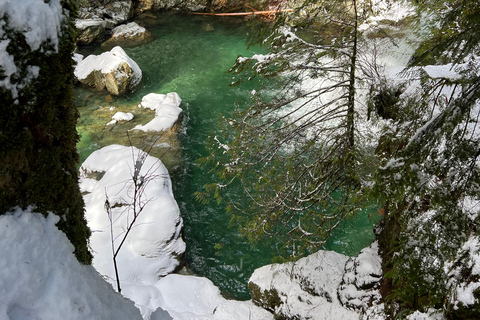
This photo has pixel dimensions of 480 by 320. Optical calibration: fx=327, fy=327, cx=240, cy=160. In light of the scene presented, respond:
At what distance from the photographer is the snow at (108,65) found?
12.5m

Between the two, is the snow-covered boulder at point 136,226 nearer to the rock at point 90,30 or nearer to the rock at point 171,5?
the rock at point 90,30

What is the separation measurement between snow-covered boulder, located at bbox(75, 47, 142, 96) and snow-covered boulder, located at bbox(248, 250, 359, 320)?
31.9 feet

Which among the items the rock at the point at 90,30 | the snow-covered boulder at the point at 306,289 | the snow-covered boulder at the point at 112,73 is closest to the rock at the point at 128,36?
the rock at the point at 90,30

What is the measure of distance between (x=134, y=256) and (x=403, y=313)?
5362 mm

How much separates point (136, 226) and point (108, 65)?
25.3 feet

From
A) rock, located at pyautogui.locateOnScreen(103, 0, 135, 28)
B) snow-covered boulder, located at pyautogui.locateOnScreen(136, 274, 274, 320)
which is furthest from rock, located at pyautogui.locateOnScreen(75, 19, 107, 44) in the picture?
snow-covered boulder, located at pyautogui.locateOnScreen(136, 274, 274, 320)

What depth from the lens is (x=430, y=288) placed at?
2455 millimetres

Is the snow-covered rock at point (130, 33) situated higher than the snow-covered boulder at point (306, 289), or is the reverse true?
the snow-covered boulder at point (306, 289)

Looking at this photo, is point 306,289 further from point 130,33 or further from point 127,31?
point 127,31

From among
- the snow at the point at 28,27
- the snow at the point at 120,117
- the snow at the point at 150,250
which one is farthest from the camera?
the snow at the point at 120,117

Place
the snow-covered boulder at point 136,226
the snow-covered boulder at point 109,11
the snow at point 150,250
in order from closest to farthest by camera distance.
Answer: the snow at point 150,250, the snow-covered boulder at point 136,226, the snow-covered boulder at point 109,11

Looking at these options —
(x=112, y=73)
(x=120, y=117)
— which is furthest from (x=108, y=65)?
(x=120, y=117)

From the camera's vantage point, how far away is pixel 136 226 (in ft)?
24.0

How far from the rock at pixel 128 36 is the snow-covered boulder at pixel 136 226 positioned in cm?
1005
